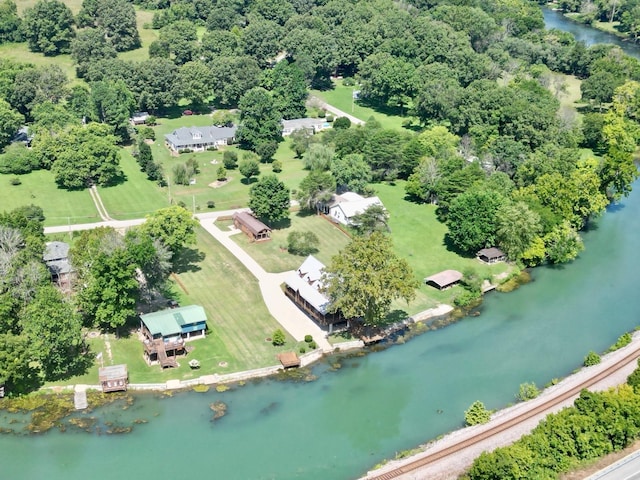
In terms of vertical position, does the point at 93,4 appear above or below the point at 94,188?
above

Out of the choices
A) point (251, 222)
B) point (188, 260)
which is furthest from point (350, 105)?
point (188, 260)

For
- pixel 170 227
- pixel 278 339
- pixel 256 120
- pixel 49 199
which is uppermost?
pixel 170 227

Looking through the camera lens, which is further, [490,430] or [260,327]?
[260,327]

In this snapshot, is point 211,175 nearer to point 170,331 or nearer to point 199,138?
point 199,138

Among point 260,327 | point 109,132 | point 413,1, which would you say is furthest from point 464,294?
point 413,1

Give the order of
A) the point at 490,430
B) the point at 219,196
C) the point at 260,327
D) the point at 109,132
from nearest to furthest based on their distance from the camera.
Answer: the point at 490,430, the point at 260,327, the point at 219,196, the point at 109,132

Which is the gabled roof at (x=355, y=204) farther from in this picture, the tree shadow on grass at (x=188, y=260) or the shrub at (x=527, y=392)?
the shrub at (x=527, y=392)

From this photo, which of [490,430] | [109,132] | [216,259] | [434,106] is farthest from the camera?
[434,106]

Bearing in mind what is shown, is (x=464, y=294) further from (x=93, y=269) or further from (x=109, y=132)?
(x=109, y=132)
